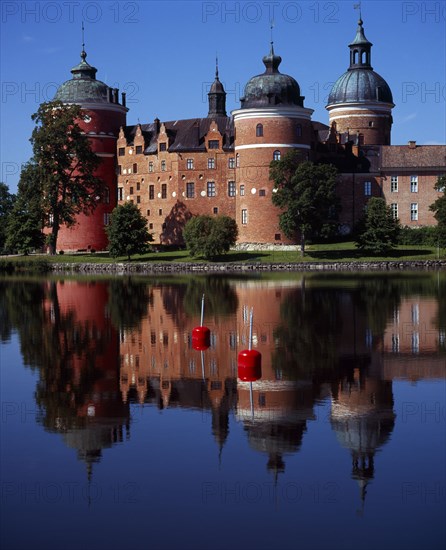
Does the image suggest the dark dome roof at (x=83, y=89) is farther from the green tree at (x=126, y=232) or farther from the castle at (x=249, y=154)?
the green tree at (x=126, y=232)

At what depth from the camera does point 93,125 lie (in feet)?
299

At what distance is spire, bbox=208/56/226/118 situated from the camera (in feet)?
312

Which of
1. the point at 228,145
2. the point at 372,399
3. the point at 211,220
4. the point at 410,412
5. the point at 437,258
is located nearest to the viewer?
the point at 410,412

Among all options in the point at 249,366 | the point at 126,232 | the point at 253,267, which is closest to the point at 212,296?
the point at 249,366

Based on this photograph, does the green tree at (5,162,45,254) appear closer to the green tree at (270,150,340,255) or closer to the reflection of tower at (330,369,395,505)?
the green tree at (270,150,340,255)

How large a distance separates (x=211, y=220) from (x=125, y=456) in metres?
62.9

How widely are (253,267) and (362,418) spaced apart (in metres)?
54.5

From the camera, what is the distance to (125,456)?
15828 mm

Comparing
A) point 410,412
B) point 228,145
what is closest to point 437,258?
point 228,145

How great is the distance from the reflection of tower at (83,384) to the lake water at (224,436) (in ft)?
0.21

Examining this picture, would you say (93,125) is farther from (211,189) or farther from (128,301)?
(128,301)

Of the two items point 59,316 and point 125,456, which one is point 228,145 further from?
point 125,456

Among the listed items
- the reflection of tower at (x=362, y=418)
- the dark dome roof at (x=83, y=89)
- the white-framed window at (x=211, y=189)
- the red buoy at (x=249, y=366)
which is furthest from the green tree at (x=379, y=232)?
the reflection of tower at (x=362, y=418)

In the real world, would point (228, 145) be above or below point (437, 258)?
above
